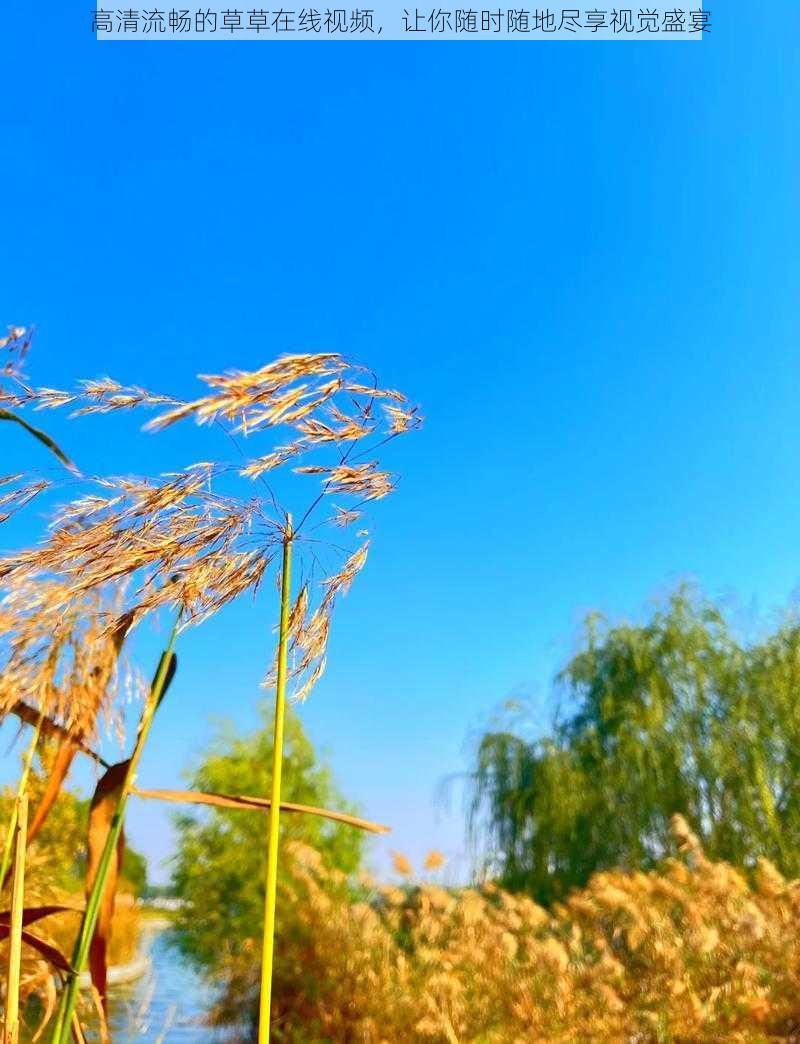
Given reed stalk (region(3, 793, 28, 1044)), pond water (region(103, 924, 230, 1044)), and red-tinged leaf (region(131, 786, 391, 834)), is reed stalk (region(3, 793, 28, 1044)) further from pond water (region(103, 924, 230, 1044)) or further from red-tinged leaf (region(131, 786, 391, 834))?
pond water (region(103, 924, 230, 1044))

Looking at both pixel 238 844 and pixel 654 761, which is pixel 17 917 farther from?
pixel 238 844

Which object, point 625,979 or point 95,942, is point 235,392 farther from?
point 625,979

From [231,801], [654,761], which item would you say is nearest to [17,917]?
[231,801]

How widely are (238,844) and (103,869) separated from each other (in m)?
12.1

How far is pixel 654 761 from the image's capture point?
30.7ft

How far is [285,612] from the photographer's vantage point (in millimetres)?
841

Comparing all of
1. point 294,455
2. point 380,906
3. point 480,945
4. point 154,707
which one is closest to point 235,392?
point 294,455

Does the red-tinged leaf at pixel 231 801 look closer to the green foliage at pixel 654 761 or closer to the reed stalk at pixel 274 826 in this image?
the reed stalk at pixel 274 826

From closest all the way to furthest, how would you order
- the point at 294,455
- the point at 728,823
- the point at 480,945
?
the point at 294,455, the point at 480,945, the point at 728,823

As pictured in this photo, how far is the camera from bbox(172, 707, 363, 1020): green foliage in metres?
11.5

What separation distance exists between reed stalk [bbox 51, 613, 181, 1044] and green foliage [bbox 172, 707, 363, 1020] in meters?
10.2

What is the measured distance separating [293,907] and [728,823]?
13.6 ft

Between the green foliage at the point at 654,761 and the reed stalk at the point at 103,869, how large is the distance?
9.09 metres

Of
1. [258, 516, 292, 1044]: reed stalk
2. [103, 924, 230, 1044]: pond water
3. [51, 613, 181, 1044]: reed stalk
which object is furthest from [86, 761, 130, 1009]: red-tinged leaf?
[103, 924, 230, 1044]: pond water
